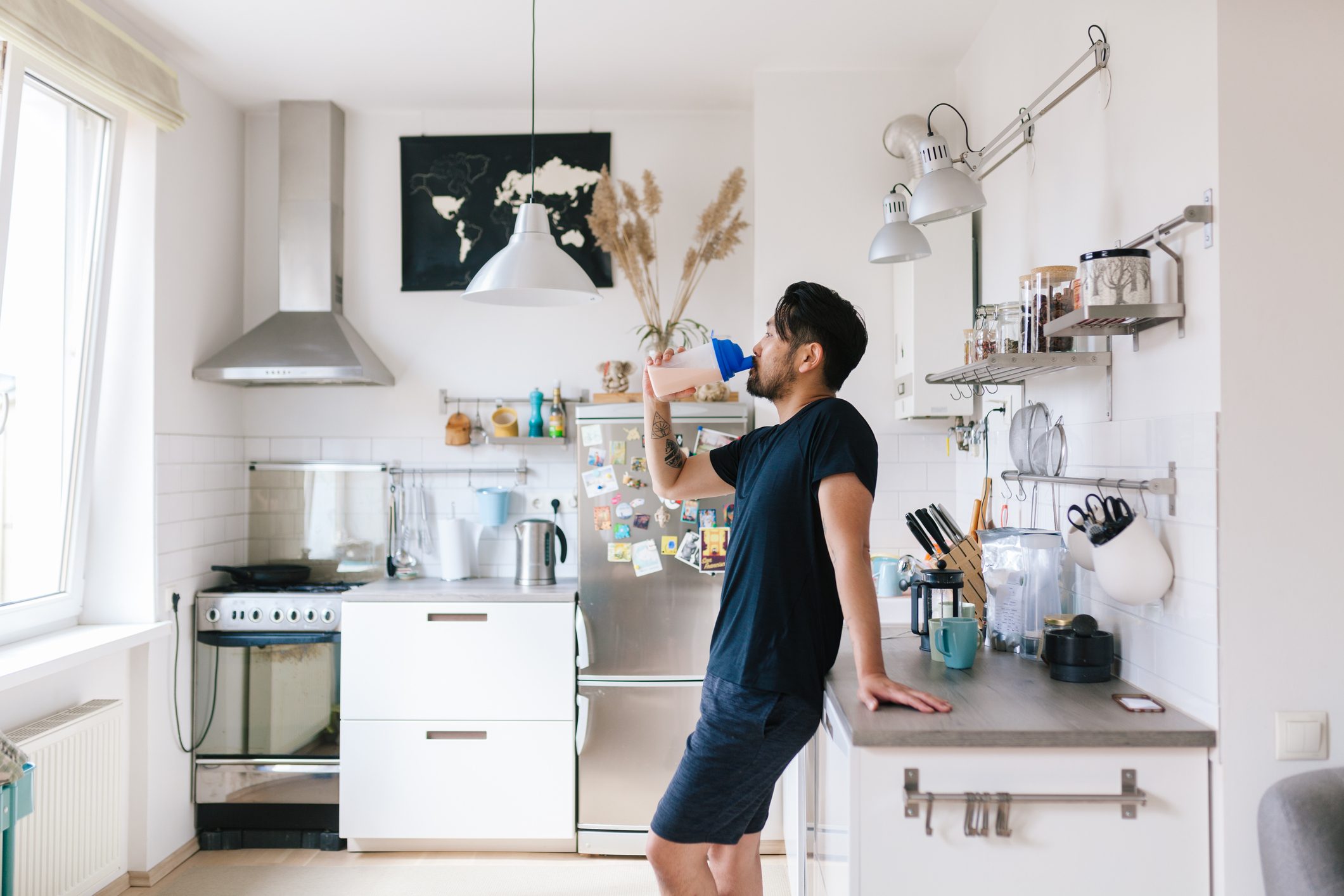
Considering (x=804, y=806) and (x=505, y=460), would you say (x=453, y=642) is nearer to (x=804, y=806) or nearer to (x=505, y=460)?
(x=505, y=460)

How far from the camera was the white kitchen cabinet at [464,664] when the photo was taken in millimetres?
3283

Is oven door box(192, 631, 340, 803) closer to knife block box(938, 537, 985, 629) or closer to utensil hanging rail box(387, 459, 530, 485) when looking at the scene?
utensil hanging rail box(387, 459, 530, 485)

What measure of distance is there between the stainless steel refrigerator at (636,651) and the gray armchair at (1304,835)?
1.95 m

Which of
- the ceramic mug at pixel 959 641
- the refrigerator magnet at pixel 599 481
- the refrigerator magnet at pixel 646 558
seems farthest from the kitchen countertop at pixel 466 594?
the ceramic mug at pixel 959 641

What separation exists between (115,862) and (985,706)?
2946 mm

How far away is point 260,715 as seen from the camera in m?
3.45

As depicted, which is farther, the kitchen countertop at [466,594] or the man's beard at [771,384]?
the kitchen countertop at [466,594]

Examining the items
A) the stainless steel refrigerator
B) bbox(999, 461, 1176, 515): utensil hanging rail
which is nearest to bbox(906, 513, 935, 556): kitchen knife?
bbox(999, 461, 1176, 515): utensil hanging rail

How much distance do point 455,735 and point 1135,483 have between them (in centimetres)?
246

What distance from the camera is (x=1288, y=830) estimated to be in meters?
1.50

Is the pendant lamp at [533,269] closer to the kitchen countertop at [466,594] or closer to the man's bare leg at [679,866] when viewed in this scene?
the kitchen countertop at [466,594]

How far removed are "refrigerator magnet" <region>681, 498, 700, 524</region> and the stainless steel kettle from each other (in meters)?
0.58

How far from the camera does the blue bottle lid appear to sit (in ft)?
6.86

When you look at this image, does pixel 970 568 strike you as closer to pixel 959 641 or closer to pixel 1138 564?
pixel 959 641
